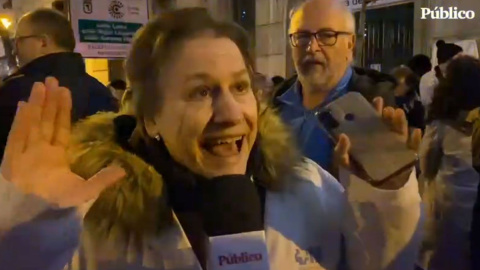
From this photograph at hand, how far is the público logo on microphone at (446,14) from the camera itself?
1732 mm

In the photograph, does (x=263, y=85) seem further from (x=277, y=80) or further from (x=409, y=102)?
(x=409, y=102)

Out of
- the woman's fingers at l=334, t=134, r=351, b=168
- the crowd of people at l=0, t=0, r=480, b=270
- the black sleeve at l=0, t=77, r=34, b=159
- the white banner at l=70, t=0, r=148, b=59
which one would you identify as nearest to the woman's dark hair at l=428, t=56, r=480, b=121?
the crowd of people at l=0, t=0, r=480, b=270

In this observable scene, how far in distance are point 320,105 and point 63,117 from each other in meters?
0.39

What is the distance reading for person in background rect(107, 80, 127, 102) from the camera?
85 centimetres

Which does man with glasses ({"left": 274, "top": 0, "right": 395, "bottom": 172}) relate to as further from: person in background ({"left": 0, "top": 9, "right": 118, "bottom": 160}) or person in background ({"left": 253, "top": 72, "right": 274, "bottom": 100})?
person in background ({"left": 0, "top": 9, "right": 118, "bottom": 160})

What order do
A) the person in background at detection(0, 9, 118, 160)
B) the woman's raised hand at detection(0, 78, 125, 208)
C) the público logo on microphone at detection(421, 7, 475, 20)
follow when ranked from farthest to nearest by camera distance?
1. the público logo on microphone at detection(421, 7, 475, 20)
2. the person in background at detection(0, 9, 118, 160)
3. the woman's raised hand at detection(0, 78, 125, 208)

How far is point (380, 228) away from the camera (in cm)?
88

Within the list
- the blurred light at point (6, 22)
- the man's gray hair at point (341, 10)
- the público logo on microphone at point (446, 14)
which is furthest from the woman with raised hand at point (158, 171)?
the público logo on microphone at point (446, 14)

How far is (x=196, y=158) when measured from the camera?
2.52 ft

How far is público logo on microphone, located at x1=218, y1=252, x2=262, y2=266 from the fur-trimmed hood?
8cm

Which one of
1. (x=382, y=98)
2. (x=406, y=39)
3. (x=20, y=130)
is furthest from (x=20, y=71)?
(x=406, y=39)

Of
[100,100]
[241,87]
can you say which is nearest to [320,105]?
[241,87]

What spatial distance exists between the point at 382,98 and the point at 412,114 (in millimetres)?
69

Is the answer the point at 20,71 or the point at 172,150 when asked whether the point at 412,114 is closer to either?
the point at 172,150
